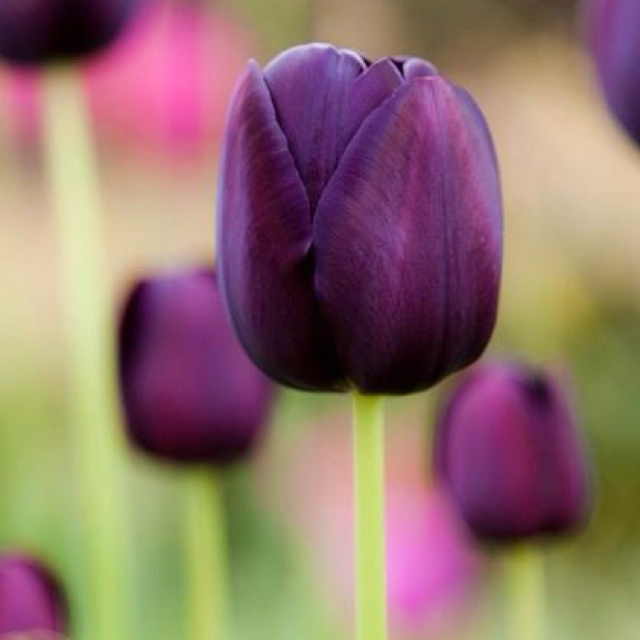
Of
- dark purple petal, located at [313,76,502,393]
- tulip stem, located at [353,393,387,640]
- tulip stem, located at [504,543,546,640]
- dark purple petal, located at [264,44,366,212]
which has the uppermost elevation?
dark purple petal, located at [264,44,366,212]

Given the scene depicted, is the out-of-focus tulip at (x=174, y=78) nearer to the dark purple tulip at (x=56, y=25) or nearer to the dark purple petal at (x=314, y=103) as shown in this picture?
the dark purple tulip at (x=56, y=25)

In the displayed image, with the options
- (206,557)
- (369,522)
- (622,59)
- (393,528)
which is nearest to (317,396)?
(393,528)

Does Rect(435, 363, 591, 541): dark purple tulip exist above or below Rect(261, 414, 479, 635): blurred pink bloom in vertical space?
above

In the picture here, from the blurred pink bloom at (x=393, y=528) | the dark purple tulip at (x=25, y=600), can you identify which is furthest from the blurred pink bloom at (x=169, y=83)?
the dark purple tulip at (x=25, y=600)

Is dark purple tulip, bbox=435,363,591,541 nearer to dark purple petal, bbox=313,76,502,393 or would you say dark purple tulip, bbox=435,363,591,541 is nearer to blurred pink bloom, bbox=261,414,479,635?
dark purple petal, bbox=313,76,502,393


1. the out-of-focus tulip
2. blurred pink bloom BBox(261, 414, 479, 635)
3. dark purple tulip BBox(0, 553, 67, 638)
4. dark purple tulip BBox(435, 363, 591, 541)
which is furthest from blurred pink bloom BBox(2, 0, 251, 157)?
dark purple tulip BBox(0, 553, 67, 638)

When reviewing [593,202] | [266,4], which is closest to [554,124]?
[593,202]

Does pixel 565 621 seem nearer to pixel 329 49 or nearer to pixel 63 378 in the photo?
pixel 63 378
